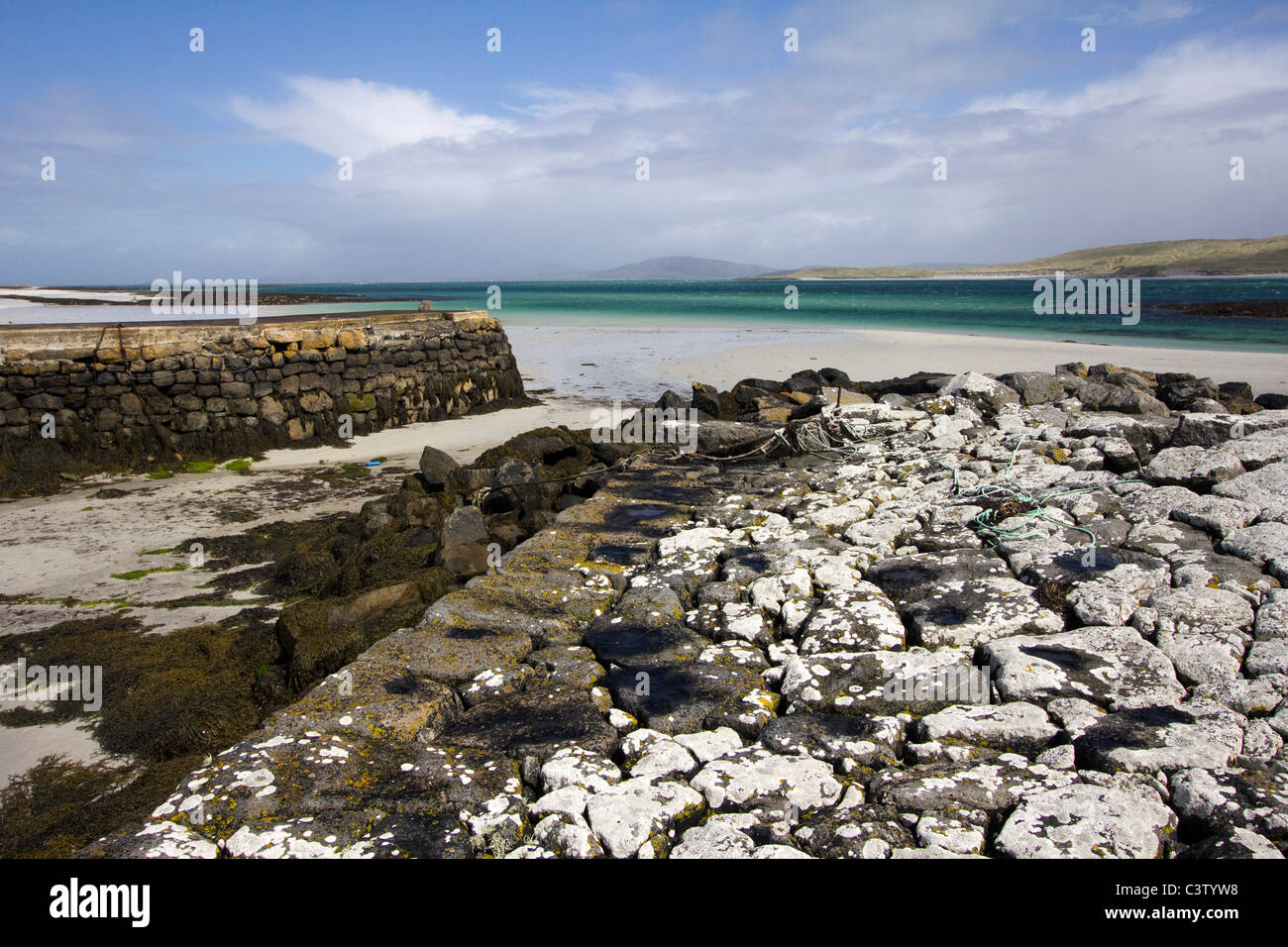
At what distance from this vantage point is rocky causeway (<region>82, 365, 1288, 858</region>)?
2502 mm

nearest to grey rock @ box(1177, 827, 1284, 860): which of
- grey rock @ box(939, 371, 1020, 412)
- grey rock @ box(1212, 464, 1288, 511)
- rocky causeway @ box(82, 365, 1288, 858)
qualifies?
rocky causeway @ box(82, 365, 1288, 858)

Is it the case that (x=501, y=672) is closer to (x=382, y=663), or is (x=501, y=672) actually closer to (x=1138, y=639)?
(x=382, y=663)

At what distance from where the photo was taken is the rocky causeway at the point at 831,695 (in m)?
2.50

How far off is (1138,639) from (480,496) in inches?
234

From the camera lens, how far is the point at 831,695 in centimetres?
335

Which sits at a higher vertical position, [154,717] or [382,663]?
[382,663]

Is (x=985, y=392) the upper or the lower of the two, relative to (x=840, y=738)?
upper

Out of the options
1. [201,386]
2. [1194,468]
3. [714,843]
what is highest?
[201,386]

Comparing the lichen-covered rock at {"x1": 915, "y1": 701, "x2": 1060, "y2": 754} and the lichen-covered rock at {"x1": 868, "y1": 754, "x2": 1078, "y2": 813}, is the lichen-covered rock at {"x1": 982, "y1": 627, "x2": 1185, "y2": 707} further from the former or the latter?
the lichen-covered rock at {"x1": 868, "y1": 754, "x2": 1078, "y2": 813}

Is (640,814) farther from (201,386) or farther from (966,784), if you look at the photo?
(201,386)

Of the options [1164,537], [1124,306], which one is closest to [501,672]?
[1164,537]

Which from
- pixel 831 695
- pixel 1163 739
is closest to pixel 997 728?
pixel 1163 739

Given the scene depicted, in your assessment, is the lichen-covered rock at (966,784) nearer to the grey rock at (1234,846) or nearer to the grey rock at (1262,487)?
the grey rock at (1234,846)

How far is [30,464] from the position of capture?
10.4m
